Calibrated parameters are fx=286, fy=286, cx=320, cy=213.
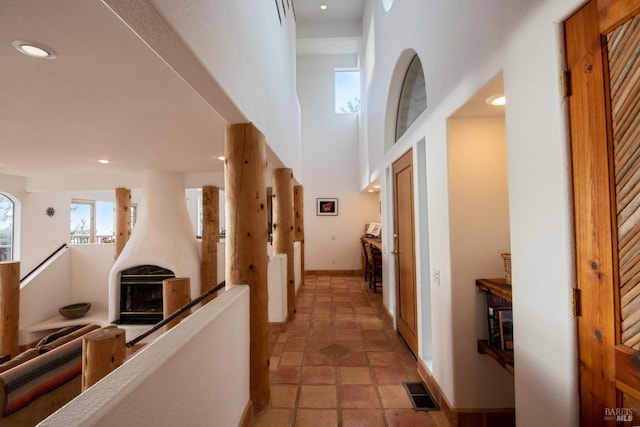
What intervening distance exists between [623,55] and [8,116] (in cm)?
364

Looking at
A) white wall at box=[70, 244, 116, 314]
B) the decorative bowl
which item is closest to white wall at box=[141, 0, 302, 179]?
white wall at box=[70, 244, 116, 314]

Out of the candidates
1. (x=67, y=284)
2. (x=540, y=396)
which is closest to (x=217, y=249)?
(x=67, y=284)

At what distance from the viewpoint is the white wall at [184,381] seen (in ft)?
2.44

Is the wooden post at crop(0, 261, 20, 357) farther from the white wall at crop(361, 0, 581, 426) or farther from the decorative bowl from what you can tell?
the white wall at crop(361, 0, 581, 426)

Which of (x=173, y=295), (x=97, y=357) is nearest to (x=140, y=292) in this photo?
(x=173, y=295)

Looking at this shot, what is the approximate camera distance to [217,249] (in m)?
5.16

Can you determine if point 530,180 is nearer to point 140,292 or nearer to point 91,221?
point 140,292

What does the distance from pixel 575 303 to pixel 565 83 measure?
2.53ft

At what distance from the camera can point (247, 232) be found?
208 centimetres

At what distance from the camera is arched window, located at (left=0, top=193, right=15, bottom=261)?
17.5 feet

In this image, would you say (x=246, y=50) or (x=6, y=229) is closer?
(x=246, y=50)

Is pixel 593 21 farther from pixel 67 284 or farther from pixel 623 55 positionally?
pixel 67 284

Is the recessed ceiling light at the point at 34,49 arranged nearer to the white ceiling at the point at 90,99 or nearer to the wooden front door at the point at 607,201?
the white ceiling at the point at 90,99

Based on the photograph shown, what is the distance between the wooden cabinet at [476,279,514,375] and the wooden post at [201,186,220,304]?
4.14 metres
